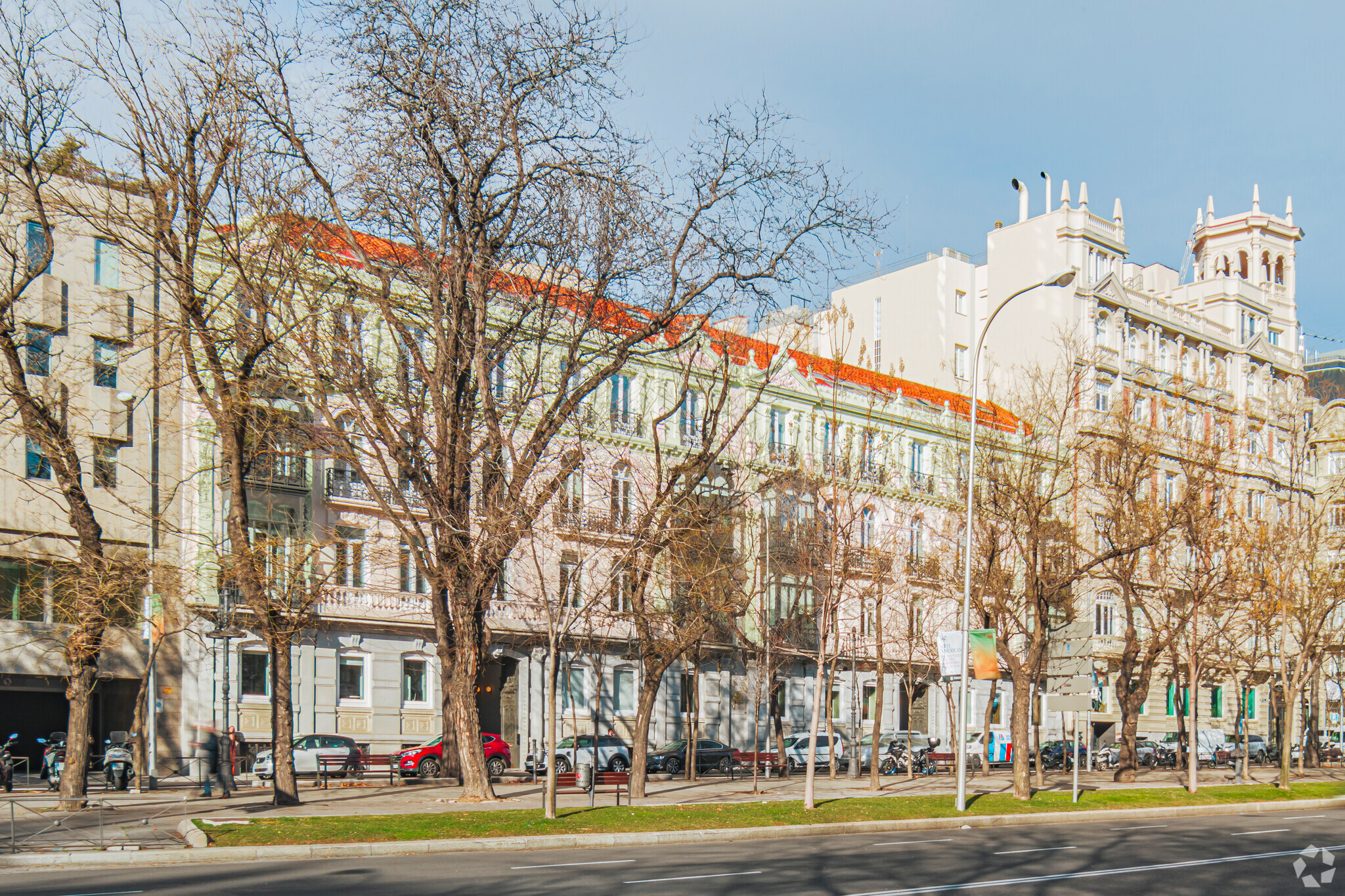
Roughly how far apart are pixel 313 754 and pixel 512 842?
18.4 meters

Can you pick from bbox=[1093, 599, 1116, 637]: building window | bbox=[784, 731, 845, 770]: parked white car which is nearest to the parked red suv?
bbox=[784, 731, 845, 770]: parked white car

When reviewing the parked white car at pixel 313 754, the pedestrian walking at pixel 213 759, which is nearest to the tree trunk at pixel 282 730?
the pedestrian walking at pixel 213 759

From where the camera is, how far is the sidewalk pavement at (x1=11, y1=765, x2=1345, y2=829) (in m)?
22.5

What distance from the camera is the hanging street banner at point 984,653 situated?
25719mm

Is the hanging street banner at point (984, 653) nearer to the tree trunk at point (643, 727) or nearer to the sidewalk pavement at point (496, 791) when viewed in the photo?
the sidewalk pavement at point (496, 791)

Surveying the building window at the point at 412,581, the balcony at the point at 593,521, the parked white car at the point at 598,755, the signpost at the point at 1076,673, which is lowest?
the parked white car at the point at 598,755

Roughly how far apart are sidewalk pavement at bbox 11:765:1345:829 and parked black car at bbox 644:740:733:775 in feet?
6.73

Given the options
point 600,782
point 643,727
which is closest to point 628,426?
point 643,727

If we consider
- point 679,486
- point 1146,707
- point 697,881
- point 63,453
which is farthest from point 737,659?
point 697,881

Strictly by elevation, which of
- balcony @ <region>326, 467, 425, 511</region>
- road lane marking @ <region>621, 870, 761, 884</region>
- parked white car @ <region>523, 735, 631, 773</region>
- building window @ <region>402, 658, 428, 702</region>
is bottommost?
parked white car @ <region>523, 735, 631, 773</region>

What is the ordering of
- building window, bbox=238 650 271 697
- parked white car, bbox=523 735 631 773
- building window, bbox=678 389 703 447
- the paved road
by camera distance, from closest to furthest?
the paved road
building window, bbox=238 650 271 697
parked white car, bbox=523 735 631 773
building window, bbox=678 389 703 447

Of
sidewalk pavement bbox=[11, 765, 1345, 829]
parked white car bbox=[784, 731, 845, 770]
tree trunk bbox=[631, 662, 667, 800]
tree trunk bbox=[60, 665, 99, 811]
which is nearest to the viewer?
sidewalk pavement bbox=[11, 765, 1345, 829]

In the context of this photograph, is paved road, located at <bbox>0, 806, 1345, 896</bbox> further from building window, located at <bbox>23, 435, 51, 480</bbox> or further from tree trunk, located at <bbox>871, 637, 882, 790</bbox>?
building window, located at <bbox>23, 435, 51, 480</bbox>

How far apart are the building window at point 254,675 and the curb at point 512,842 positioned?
19617mm
